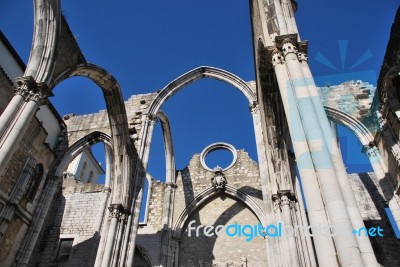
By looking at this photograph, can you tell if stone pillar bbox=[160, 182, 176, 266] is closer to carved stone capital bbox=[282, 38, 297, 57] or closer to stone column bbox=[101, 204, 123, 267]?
stone column bbox=[101, 204, 123, 267]

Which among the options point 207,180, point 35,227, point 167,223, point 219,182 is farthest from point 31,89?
point 207,180

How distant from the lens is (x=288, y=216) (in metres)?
6.95

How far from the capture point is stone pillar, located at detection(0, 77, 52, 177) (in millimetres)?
5242

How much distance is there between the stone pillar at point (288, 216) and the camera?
243 inches

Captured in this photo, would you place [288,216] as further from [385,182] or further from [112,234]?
[112,234]

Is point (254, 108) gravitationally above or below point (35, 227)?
above

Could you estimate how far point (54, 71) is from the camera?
22.7 feet

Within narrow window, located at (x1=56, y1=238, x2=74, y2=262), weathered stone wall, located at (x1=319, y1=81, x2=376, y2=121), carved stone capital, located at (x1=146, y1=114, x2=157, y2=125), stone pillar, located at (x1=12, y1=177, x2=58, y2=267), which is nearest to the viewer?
stone pillar, located at (x1=12, y1=177, x2=58, y2=267)

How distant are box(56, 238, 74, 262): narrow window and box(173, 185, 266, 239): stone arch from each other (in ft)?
13.6

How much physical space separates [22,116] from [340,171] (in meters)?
5.62

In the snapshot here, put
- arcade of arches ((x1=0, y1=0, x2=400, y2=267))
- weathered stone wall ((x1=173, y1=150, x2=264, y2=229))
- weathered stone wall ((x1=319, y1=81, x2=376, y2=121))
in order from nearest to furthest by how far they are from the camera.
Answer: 1. arcade of arches ((x1=0, y1=0, x2=400, y2=267))
2. weathered stone wall ((x1=319, y1=81, x2=376, y2=121))
3. weathered stone wall ((x1=173, y1=150, x2=264, y2=229))

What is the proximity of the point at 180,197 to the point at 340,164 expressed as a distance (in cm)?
852

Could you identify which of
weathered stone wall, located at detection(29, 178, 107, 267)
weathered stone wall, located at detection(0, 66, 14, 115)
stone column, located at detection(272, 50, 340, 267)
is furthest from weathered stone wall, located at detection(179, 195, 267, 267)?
weathered stone wall, located at detection(0, 66, 14, 115)

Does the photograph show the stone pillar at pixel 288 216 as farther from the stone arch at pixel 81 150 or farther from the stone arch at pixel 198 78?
the stone arch at pixel 81 150
